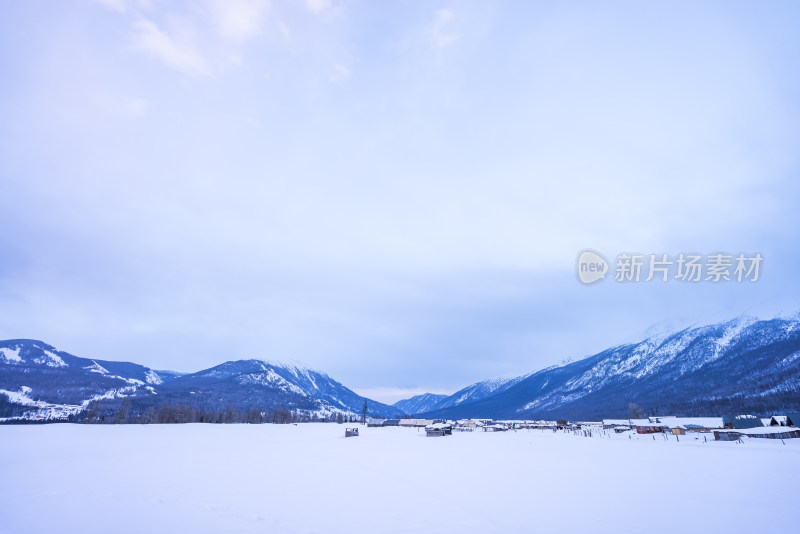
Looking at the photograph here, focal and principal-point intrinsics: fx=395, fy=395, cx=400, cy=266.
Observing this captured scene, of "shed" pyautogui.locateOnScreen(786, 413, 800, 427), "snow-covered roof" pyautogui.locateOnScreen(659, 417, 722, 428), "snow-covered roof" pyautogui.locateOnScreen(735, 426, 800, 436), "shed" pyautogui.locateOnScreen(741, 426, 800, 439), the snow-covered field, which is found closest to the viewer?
the snow-covered field

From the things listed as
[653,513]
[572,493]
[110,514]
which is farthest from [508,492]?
[110,514]

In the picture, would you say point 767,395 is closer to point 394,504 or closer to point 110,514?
point 394,504

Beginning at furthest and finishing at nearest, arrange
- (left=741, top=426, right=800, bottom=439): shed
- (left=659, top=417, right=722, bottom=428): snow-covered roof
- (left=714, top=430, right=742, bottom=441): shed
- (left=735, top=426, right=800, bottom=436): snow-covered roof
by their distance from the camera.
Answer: (left=659, top=417, right=722, bottom=428): snow-covered roof → (left=714, top=430, right=742, bottom=441): shed → (left=735, top=426, right=800, bottom=436): snow-covered roof → (left=741, top=426, right=800, bottom=439): shed

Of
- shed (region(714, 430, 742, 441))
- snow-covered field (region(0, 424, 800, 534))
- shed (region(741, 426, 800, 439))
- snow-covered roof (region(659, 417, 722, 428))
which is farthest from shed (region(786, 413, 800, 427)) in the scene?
snow-covered field (region(0, 424, 800, 534))

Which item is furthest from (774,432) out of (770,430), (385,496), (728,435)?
(385,496)

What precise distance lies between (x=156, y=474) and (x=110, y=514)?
41.6 ft

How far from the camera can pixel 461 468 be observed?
34031 millimetres

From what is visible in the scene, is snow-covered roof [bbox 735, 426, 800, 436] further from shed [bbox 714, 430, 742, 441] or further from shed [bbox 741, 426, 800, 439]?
shed [bbox 714, 430, 742, 441]

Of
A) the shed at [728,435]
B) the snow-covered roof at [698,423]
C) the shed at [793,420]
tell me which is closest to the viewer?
the shed at [728,435]

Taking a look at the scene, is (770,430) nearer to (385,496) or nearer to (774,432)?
(774,432)

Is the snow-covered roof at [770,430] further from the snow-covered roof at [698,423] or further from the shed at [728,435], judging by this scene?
the snow-covered roof at [698,423]

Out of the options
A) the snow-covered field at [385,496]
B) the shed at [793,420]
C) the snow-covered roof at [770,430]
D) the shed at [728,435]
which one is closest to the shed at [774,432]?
the snow-covered roof at [770,430]

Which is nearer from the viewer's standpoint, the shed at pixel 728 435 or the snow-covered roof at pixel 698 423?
the shed at pixel 728 435

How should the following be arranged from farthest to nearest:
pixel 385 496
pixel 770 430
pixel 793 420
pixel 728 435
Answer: pixel 793 420 < pixel 728 435 < pixel 770 430 < pixel 385 496
